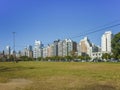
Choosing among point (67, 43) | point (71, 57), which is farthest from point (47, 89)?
point (67, 43)

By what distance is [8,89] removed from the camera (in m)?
15.7

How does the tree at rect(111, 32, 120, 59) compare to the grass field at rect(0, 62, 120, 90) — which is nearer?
the grass field at rect(0, 62, 120, 90)

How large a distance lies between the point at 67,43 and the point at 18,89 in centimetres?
17858

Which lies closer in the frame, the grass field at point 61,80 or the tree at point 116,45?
the grass field at point 61,80

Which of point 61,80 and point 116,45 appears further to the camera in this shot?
point 116,45

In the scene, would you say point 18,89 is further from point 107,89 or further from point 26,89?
point 107,89

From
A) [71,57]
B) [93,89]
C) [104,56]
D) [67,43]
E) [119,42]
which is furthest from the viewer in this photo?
[67,43]

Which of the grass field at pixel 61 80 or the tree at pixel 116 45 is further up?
the tree at pixel 116 45

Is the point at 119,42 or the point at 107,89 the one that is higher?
the point at 119,42

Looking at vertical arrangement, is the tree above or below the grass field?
above

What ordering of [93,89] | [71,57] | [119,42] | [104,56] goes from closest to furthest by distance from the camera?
1. [93,89]
2. [119,42]
3. [104,56]
4. [71,57]

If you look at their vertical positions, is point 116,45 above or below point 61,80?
above

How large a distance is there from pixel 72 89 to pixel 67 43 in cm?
17890

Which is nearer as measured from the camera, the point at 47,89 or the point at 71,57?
the point at 47,89
